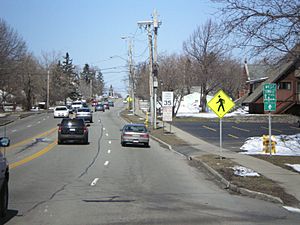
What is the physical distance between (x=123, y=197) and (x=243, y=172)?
6.61 m

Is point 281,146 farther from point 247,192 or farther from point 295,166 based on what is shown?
point 247,192

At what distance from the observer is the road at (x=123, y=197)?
375 inches

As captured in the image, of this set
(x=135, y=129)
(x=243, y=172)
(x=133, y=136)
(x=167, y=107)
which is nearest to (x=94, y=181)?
(x=243, y=172)

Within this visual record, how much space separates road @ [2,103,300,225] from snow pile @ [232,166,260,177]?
1157 millimetres

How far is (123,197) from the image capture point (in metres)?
12.2

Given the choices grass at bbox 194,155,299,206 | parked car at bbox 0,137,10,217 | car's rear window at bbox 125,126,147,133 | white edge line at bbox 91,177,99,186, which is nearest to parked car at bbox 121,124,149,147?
car's rear window at bbox 125,126,147,133

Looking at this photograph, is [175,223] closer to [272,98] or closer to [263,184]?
[263,184]

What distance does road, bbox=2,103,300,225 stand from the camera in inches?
375

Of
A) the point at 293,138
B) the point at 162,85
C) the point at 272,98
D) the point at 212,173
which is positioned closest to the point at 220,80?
the point at 162,85

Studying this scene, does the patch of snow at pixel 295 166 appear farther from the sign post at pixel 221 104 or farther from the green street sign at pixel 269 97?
the sign post at pixel 221 104

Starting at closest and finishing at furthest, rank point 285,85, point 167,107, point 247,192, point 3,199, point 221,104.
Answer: point 3,199
point 247,192
point 221,104
point 167,107
point 285,85

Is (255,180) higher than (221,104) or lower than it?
lower

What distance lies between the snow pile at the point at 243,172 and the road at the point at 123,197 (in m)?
1.16

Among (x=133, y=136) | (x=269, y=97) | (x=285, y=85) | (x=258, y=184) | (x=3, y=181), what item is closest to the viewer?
(x=3, y=181)
